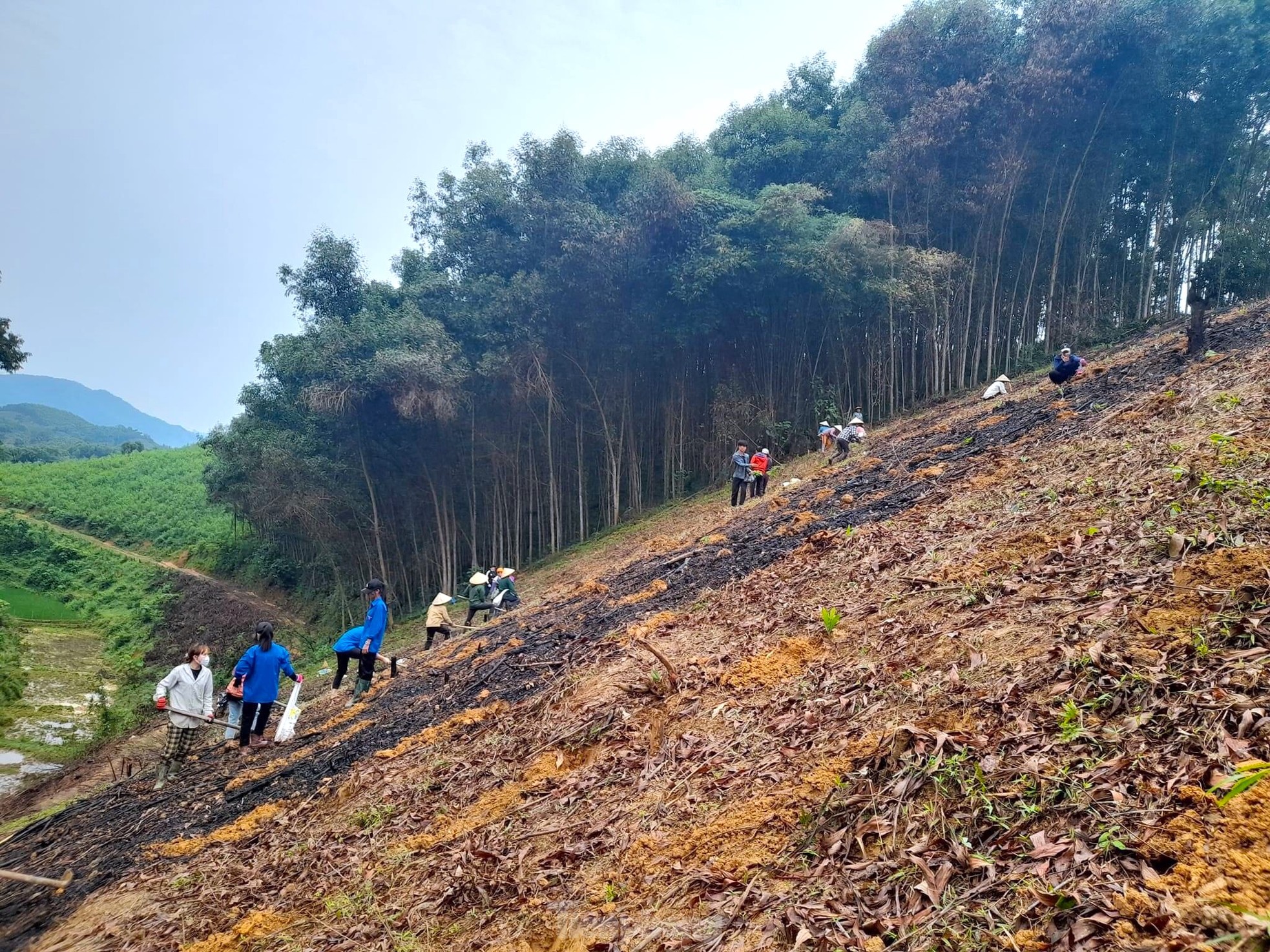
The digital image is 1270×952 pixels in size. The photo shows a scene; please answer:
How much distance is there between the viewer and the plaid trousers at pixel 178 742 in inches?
255

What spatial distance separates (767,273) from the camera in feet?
53.4

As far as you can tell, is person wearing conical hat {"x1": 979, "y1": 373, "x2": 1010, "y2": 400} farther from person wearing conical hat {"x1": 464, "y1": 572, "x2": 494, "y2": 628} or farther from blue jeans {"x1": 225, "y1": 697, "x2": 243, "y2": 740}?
blue jeans {"x1": 225, "y1": 697, "x2": 243, "y2": 740}

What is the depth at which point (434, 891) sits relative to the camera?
310 centimetres

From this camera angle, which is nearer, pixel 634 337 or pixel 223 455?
pixel 634 337

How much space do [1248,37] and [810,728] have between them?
20159 mm

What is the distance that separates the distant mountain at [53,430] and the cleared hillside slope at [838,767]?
3308 inches

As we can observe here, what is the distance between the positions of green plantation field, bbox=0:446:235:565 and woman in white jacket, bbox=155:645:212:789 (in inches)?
923

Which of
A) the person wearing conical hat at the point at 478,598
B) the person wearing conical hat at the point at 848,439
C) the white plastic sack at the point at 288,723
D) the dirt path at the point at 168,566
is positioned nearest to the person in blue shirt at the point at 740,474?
the person wearing conical hat at the point at 848,439

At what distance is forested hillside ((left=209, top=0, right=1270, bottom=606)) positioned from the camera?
15.3m

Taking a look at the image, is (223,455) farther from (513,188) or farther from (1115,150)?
(1115,150)

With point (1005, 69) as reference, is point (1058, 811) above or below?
below

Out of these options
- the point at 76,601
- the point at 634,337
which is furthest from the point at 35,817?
the point at 76,601

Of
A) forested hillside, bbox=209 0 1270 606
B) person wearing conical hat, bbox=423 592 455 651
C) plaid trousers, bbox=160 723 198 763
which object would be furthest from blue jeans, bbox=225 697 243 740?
forested hillside, bbox=209 0 1270 606

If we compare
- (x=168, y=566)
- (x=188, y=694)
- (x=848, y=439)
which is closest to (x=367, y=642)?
(x=188, y=694)
